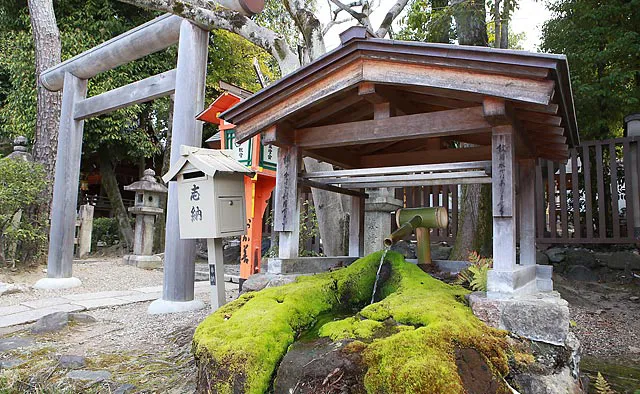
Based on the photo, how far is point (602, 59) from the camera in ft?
23.5

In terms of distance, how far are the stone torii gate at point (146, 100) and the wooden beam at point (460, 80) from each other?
315 centimetres

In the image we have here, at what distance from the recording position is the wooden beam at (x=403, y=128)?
9.61ft

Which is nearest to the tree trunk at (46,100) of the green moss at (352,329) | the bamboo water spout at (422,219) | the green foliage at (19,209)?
the green foliage at (19,209)

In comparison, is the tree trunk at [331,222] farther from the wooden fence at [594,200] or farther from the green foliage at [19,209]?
the green foliage at [19,209]

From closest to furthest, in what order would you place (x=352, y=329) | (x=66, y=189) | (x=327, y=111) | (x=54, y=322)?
(x=352, y=329)
(x=327, y=111)
(x=54, y=322)
(x=66, y=189)

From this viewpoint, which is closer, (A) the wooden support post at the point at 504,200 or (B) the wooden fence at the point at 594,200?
(A) the wooden support post at the point at 504,200

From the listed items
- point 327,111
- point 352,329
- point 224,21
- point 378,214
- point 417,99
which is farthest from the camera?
point 224,21

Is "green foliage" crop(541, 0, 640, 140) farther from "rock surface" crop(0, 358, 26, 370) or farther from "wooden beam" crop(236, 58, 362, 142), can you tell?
"rock surface" crop(0, 358, 26, 370)

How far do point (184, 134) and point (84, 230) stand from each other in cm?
884

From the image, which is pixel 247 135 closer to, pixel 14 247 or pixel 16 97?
pixel 14 247

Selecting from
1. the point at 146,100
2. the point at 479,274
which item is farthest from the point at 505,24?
the point at 146,100

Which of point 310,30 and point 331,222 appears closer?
point 331,222

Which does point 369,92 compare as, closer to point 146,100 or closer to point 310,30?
point 310,30

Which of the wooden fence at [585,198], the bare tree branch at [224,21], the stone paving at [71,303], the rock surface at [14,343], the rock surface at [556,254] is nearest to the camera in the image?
the rock surface at [14,343]
